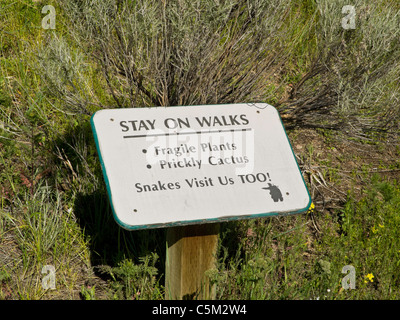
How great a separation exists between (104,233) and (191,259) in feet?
3.55

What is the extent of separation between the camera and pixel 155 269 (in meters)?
3.23

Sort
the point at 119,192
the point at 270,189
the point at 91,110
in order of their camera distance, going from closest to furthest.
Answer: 1. the point at 119,192
2. the point at 270,189
3. the point at 91,110

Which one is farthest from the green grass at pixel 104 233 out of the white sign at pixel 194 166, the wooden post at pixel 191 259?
the white sign at pixel 194 166

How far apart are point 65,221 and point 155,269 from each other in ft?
2.48

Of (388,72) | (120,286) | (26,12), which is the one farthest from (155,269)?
(26,12)

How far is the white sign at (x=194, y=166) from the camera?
252 centimetres

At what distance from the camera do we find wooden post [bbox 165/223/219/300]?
2.76 metres

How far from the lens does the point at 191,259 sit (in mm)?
2785

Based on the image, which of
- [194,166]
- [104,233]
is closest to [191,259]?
[194,166]

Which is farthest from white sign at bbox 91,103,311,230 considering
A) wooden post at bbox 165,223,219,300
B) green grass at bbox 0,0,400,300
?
green grass at bbox 0,0,400,300

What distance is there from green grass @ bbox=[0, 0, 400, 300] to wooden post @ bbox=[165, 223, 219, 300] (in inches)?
5.9

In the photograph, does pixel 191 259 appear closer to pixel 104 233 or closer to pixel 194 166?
pixel 194 166

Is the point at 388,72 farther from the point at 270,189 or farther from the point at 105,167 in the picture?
the point at 105,167

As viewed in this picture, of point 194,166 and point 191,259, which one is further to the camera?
point 191,259
